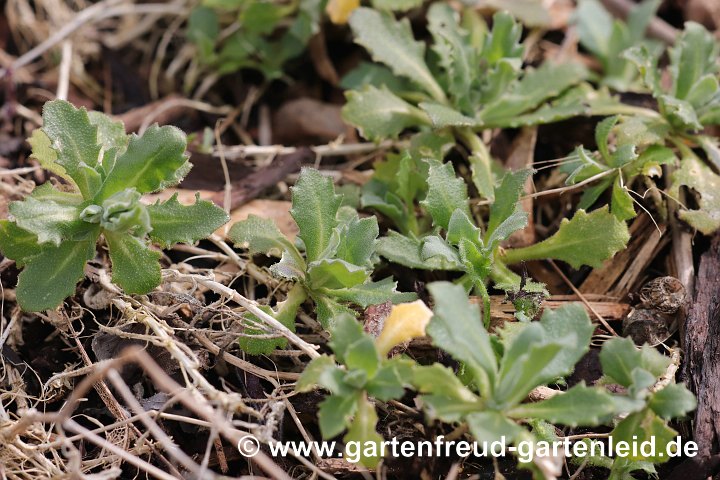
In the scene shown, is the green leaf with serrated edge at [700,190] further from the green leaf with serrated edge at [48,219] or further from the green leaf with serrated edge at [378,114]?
the green leaf with serrated edge at [48,219]

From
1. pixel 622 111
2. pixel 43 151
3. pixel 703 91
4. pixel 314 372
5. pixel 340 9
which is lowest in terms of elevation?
pixel 314 372

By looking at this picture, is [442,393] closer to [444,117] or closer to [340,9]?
[444,117]

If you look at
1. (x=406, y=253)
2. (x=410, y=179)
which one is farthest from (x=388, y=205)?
(x=406, y=253)

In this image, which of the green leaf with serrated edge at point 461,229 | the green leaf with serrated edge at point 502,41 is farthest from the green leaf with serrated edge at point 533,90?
the green leaf with serrated edge at point 461,229

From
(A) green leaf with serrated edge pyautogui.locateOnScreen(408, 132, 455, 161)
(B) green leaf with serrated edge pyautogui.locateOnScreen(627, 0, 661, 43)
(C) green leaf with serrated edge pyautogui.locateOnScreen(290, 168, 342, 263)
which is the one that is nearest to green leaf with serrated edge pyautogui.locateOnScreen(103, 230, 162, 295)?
(C) green leaf with serrated edge pyautogui.locateOnScreen(290, 168, 342, 263)

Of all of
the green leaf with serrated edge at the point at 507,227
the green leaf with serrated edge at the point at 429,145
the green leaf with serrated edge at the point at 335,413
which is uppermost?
the green leaf with serrated edge at the point at 429,145

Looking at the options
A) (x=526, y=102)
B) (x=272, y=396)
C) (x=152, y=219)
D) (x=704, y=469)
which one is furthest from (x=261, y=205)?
(x=704, y=469)

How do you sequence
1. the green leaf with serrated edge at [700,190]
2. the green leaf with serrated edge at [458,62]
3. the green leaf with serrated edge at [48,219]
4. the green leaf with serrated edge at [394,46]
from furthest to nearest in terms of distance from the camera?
the green leaf with serrated edge at [394,46] < the green leaf with serrated edge at [458,62] < the green leaf with serrated edge at [700,190] < the green leaf with serrated edge at [48,219]
